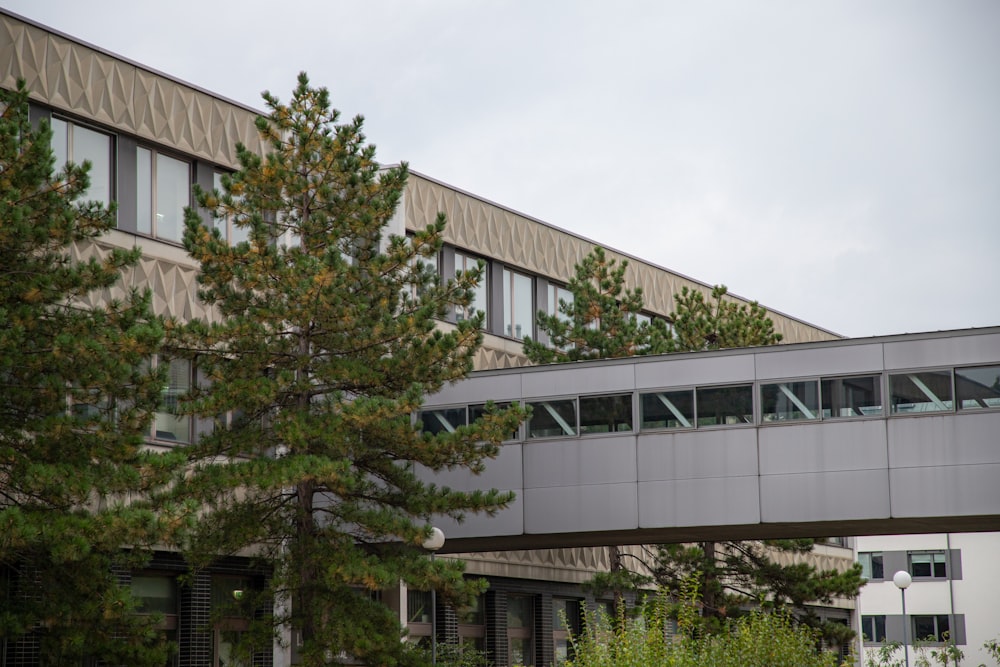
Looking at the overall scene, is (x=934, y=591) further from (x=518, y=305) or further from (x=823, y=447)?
(x=823, y=447)

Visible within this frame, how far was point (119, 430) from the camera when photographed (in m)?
20.4

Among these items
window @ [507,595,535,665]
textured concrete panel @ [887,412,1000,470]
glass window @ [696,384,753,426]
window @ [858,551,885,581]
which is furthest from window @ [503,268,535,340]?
window @ [858,551,885,581]

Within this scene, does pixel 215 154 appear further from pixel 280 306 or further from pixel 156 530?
pixel 156 530

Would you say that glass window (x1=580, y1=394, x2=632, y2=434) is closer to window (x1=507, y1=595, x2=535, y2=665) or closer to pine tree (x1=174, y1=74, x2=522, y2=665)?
pine tree (x1=174, y1=74, x2=522, y2=665)

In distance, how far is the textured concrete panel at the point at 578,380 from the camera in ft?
95.5

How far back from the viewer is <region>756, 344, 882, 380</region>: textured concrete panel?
1052 inches

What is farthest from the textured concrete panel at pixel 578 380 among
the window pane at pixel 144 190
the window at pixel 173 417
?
the window pane at pixel 144 190

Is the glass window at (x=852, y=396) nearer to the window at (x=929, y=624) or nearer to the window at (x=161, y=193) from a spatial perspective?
the window at (x=161, y=193)

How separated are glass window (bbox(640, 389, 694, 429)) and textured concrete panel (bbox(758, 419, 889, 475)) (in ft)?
5.24

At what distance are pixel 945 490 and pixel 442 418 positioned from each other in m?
10.8

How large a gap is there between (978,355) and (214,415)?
525 inches

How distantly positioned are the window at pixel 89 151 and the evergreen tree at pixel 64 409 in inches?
226

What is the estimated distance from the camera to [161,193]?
2848cm

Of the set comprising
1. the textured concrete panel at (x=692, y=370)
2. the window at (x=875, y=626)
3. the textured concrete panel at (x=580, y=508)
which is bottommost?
the window at (x=875, y=626)
